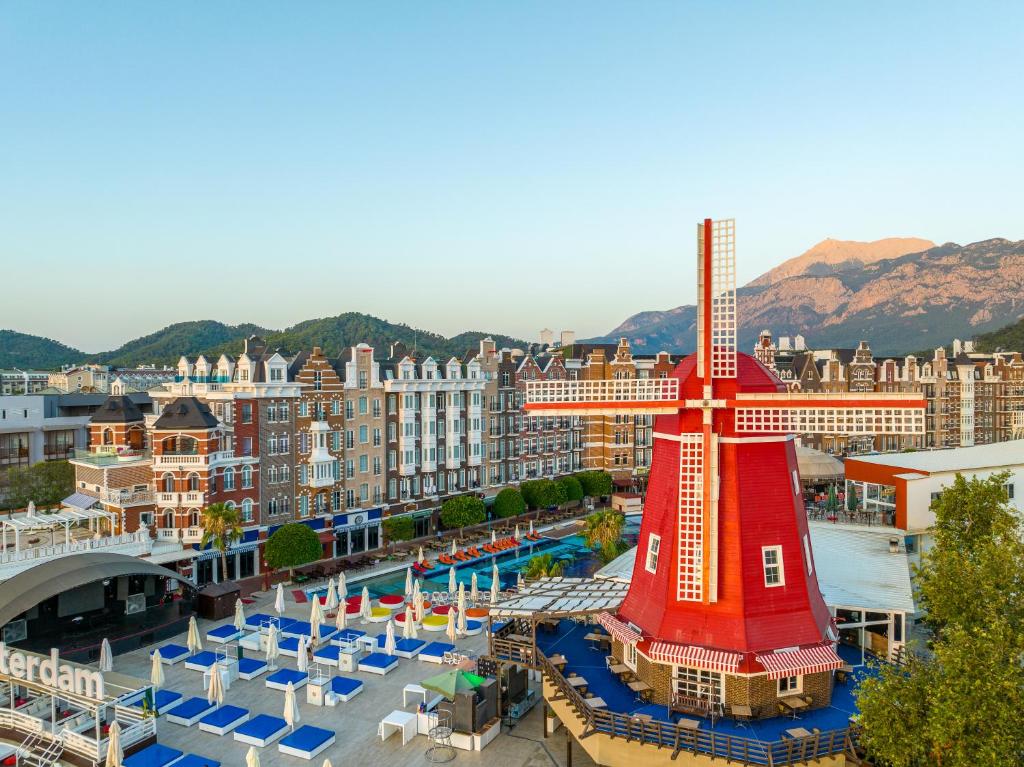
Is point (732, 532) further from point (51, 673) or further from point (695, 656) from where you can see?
point (51, 673)

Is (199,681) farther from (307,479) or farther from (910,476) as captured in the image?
(910,476)

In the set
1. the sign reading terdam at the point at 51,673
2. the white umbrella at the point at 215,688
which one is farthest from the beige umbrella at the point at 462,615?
the sign reading terdam at the point at 51,673

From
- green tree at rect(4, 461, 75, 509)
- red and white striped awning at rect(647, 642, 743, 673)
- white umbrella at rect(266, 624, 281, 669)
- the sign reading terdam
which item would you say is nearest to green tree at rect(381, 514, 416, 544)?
white umbrella at rect(266, 624, 281, 669)

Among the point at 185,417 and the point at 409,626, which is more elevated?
the point at 185,417

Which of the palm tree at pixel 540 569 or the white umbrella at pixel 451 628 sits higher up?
the palm tree at pixel 540 569

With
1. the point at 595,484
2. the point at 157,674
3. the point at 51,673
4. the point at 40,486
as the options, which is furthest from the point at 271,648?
the point at 595,484

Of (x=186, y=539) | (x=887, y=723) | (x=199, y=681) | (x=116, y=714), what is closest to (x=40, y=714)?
(x=116, y=714)

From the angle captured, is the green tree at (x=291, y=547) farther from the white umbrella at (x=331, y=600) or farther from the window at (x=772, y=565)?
the window at (x=772, y=565)
